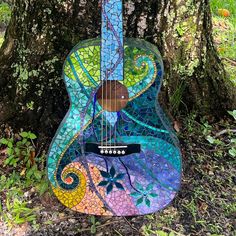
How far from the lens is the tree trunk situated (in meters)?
2.27

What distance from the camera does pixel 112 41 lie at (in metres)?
1.96

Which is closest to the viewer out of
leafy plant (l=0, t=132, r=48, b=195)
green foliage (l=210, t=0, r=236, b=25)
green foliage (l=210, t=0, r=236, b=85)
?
leafy plant (l=0, t=132, r=48, b=195)

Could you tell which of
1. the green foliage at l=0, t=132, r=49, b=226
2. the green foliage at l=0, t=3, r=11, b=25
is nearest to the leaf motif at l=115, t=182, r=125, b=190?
the green foliage at l=0, t=132, r=49, b=226

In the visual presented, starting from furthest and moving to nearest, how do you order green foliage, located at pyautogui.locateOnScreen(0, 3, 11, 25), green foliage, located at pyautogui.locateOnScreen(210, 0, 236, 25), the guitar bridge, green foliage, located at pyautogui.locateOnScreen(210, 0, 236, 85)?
1. green foliage, located at pyautogui.locateOnScreen(0, 3, 11, 25)
2. green foliage, located at pyautogui.locateOnScreen(210, 0, 236, 25)
3. green foliage, located at pyautogui.locateOnScreen(210, 0, 236, 85)
4. the guitar bridge

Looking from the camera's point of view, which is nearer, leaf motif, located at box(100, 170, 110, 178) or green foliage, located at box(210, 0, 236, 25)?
leaf motif, located at box(100, 170, 110, 178)

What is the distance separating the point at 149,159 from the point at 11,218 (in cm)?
71

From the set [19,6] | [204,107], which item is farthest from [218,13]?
[19,6]

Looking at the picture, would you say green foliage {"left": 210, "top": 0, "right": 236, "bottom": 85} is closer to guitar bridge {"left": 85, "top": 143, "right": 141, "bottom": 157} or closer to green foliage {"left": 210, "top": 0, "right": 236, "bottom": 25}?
green foliage {"left": 210, "top": 0, "right": 236, "bottom": 25}

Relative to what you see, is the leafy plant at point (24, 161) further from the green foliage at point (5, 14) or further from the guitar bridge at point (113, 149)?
the green foliage at point (5, 14)

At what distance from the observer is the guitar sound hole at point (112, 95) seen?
2.00m

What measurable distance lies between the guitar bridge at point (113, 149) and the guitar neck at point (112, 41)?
0.28m

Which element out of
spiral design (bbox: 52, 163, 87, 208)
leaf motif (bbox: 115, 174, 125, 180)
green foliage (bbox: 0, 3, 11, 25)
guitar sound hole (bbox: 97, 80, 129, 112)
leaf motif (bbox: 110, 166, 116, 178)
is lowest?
spiral design (bbox: 52, 163, 87, 208)

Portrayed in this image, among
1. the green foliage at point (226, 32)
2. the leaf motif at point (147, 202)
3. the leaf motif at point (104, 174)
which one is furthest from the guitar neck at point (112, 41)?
the green foliage at point (226, 32)

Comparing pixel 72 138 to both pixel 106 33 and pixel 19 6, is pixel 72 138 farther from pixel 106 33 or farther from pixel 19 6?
pixel 19 6
